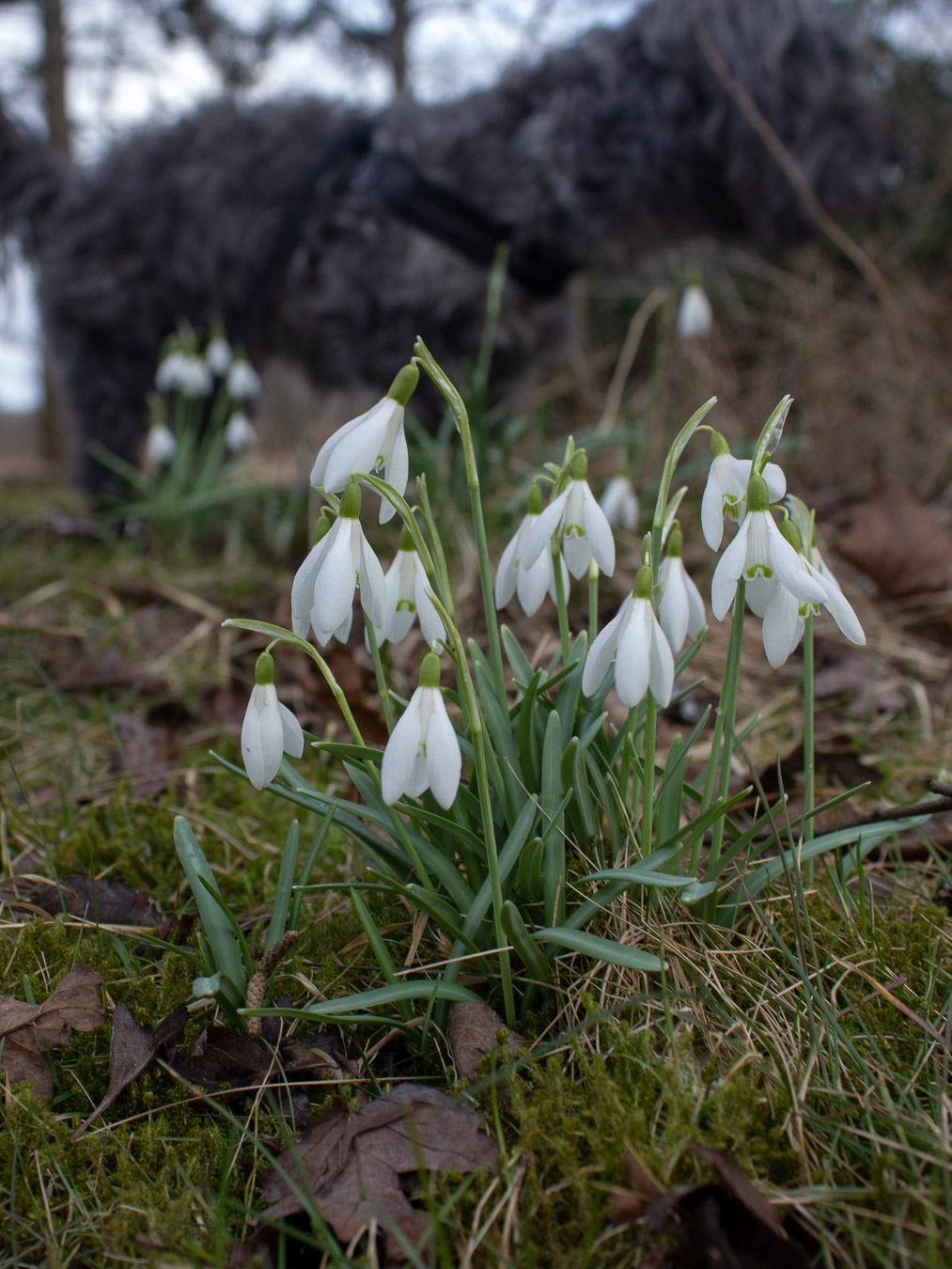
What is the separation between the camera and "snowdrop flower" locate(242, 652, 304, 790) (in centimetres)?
97

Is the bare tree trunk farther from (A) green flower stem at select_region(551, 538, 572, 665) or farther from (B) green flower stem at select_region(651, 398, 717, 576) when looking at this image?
(B) green flower stem at select_region(651, 398, 717, 576)

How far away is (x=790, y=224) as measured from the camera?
458 centimetres

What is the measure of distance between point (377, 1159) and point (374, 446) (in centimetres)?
78

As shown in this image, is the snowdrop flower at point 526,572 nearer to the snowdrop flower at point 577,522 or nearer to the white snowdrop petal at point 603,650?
the snowdrop flower at point 577,522

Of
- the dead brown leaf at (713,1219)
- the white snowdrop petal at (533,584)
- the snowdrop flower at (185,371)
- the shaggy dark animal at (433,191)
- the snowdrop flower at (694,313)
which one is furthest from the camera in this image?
the shaggy dark animal at (433,191)

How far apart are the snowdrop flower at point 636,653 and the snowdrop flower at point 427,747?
0.18m

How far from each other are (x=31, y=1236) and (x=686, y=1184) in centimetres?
70

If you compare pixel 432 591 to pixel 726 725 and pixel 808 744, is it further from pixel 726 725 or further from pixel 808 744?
pixel 808 744

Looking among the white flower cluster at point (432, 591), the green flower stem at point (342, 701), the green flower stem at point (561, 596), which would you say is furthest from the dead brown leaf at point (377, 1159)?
the green flower stem at point (561, 596)

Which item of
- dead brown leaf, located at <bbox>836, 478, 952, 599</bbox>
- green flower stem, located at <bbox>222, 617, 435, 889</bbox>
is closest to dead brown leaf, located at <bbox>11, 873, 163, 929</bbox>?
green flower stem, located at <bbox>222, 617, 435, 889</bbox>

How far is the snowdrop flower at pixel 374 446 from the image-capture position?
3.05ft

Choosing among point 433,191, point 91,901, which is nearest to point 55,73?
point 433,191

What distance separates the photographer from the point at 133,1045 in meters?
1.08

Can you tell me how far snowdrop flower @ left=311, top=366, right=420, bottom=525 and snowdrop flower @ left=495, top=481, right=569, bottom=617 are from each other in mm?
195
